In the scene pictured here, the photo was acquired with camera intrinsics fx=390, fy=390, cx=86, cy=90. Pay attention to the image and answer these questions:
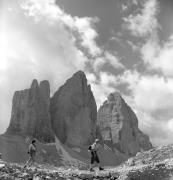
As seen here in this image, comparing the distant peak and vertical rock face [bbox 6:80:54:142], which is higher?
the distant peak

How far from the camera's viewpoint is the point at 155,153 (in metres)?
39.5

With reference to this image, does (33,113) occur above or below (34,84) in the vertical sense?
below

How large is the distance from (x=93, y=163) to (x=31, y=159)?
6640 millimetres

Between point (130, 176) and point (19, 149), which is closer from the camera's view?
point (130, 176)

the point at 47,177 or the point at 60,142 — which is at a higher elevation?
the point at 60,142

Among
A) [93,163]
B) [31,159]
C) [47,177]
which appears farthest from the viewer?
[31,159]

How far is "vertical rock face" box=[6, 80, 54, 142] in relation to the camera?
175 metres

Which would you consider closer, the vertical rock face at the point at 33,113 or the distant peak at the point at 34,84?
the vertical rock face at the point at 33,113

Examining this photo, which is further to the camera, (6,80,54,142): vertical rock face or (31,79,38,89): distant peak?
(31,79,38,89): distant peak

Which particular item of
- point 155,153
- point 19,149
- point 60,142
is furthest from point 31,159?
point 60,142

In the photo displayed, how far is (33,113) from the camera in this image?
591ft

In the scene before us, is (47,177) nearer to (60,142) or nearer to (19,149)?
(19,149)

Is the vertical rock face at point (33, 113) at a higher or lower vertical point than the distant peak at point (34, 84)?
lower

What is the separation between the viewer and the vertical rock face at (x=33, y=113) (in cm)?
17475
